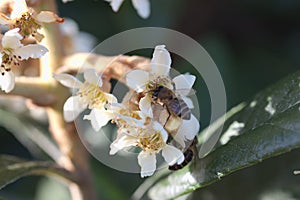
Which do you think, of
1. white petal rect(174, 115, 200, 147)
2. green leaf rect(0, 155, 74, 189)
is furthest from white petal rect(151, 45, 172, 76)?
green leaf rect(0, 155, 74, 189)

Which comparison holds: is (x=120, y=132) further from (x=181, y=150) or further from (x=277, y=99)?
(x=277, y=99)

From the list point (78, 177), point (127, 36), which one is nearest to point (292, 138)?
point (78, 177)

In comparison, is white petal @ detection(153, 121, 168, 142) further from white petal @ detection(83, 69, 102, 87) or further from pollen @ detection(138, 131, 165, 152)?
white petal @ detection(83, 69, 102, 87)

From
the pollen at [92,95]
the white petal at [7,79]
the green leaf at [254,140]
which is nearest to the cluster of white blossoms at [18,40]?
the white petal at [7,79]

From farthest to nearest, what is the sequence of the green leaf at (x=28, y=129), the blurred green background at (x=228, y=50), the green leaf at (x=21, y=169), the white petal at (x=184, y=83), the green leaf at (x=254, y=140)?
the green leaf at (x=28, y=129), the blurred green background at (x=228, y=50), the green leaf at (x=21, y=169), the white petal at (x=184, y=83), the green leaf at (x=254, y=140)

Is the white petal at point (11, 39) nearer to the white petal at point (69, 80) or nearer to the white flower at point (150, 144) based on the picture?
the white petal at point (69, 80)

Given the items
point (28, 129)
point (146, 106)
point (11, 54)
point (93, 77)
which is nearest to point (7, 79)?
point (11, 54)
